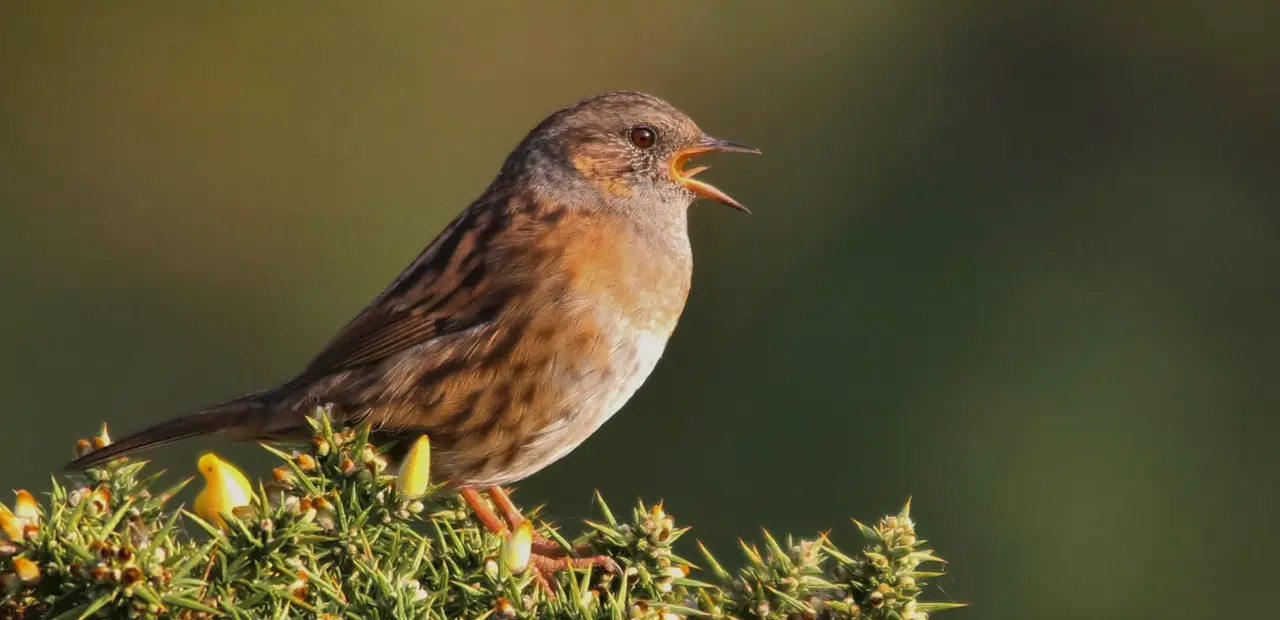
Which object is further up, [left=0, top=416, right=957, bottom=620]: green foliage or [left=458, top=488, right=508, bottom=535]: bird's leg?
[left=0, top=416, right=957, bottom=620]: green foliage

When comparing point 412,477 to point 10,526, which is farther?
point 412,477

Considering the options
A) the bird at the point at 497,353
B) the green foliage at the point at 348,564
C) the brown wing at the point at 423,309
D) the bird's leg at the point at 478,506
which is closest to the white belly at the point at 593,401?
the bird at the point at 497,353

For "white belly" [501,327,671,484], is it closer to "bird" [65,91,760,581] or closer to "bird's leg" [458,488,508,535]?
"bird" [65,91,760,581]

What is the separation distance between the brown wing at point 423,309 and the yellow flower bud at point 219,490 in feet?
3.58

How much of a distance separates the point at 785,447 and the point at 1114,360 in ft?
4.90

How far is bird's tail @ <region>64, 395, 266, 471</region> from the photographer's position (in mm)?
3432

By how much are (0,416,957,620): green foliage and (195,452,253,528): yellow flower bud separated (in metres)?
0.08

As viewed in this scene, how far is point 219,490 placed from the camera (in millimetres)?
2547

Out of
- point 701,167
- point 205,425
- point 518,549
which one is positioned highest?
point 701,167

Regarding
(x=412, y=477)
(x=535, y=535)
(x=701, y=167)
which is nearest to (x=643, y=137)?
(x=701, y=167)

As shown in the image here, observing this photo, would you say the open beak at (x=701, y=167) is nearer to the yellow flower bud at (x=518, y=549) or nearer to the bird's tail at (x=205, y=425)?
the bird's tail at (x=205, y=425)

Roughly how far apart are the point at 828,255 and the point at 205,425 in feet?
13.3

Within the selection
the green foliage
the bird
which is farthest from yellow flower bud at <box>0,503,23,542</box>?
the bird

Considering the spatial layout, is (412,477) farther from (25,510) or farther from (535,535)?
(535,535)
